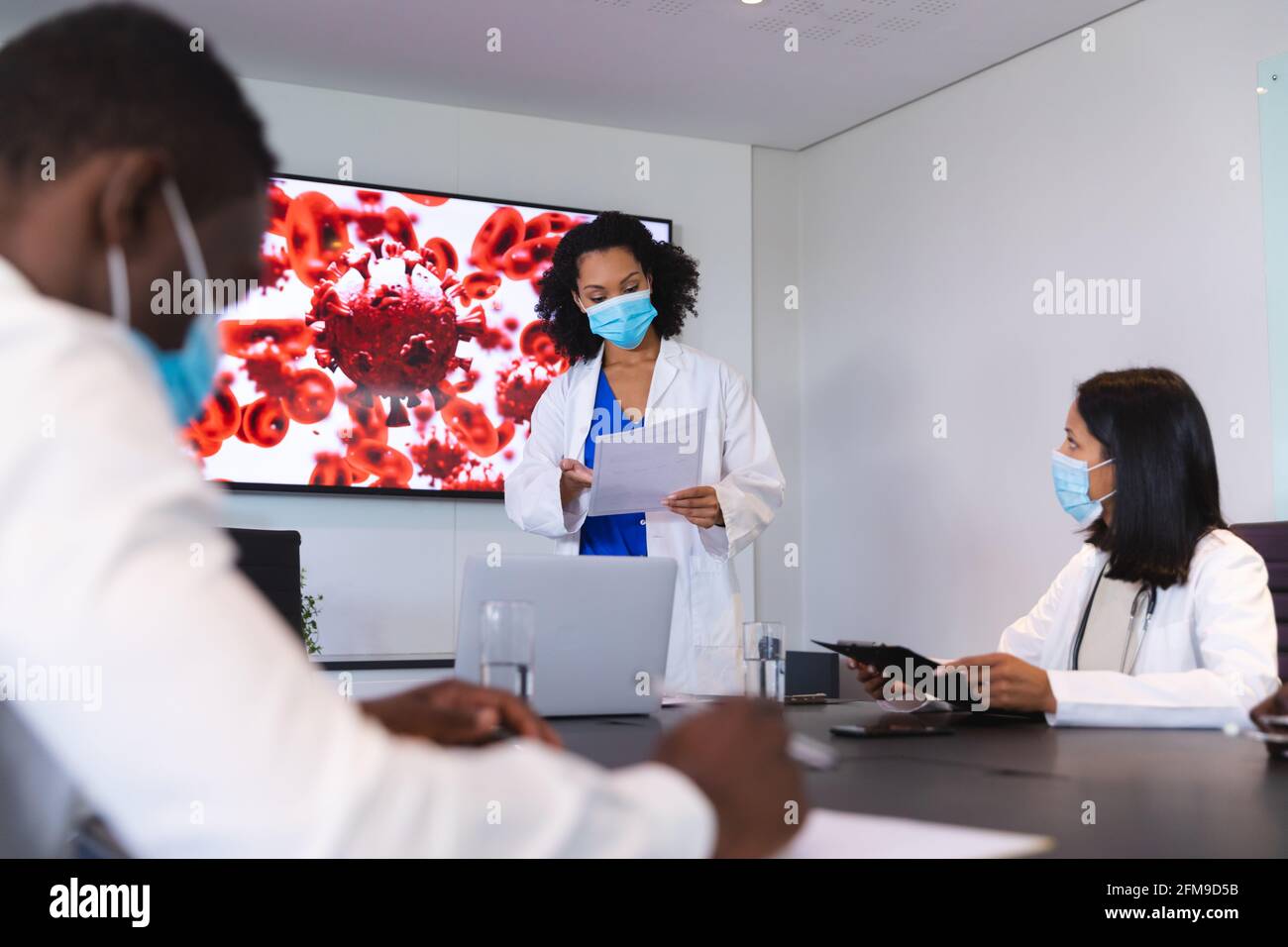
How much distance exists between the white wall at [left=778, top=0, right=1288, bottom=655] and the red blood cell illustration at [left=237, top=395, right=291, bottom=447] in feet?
6.79

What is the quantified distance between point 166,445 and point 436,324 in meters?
4.02

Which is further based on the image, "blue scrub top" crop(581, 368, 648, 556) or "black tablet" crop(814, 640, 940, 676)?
"blue scrub top" crop(581, 368, 648, 556)

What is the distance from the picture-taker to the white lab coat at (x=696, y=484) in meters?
3.02

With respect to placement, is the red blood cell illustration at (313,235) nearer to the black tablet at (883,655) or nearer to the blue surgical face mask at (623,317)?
the blue surgical face mask at (623,317)

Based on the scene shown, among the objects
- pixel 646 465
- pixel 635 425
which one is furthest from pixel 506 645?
pixel 635 425

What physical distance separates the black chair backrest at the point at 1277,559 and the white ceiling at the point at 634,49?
1882 millimetres

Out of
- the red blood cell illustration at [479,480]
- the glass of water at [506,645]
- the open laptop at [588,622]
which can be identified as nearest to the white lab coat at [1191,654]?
the open laptop at [588,622]

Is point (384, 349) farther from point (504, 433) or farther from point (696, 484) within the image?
point (696, 484)

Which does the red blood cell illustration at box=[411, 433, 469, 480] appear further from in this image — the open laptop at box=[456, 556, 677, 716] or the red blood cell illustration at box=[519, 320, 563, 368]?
the open laptop at box=[456, 556, 677, 716]

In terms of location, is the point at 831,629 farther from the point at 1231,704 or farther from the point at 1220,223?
the point at 1231,704

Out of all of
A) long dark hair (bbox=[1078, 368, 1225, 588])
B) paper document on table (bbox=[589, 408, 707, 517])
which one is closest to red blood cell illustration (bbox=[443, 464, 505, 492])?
paper document on table (bbox=[589, 408, 707, 517])

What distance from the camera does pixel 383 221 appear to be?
448cm

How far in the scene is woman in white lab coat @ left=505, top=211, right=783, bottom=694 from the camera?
9.95ft
